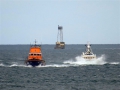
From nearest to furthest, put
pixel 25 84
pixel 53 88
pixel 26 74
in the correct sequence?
pixel 53 88, pixel 25 84, pixel 26 74

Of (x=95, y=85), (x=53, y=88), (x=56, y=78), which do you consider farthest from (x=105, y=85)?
(x=56, y=78)

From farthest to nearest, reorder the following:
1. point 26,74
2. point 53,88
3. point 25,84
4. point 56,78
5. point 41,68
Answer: point 41,68 → point 26,74 → point 56,78 → point 25,84 → point 53,88

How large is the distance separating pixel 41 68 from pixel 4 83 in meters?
28.5

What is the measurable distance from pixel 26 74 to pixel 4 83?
49.8ft

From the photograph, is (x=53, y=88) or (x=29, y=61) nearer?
(x=53, y=88)

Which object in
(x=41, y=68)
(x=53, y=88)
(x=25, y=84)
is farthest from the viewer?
(x=41, y=68)

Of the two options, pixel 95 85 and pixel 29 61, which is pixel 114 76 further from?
pixel 29 61

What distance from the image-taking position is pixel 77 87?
211ft

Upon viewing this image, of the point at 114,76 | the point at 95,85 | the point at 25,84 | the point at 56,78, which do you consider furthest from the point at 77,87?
the point at 114,76

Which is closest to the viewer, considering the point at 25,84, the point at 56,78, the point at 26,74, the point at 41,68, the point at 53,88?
the point at 53,88

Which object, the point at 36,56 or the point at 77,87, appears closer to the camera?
the point at 77,87

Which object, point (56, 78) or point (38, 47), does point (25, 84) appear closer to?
point (56, 78)

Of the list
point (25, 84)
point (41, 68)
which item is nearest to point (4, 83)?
point (25, 84)

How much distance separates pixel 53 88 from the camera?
62844 millimetres
